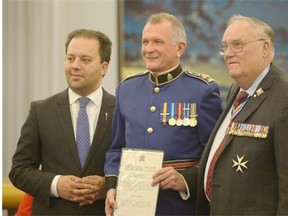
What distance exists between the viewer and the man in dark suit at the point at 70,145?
2.93 meters

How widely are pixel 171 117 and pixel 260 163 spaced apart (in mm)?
573

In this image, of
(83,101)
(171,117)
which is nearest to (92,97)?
(83,101)

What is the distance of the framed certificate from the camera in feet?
8.80

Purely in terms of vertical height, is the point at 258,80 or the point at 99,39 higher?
the point at 99,39

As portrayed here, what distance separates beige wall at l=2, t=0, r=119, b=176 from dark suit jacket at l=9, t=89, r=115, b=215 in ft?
7.18

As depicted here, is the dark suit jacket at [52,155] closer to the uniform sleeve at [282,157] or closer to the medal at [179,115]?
the medal at [179,115]

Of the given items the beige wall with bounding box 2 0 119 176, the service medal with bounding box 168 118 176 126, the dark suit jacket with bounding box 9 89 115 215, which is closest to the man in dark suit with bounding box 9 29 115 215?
the dark suit jacket with bounding box 9 89 115 215

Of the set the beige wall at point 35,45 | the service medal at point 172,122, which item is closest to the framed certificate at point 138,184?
the service medal at point 172,122

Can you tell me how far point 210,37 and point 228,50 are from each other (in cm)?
267

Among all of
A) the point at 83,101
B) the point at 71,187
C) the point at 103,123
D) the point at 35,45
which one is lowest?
the point at 71,187

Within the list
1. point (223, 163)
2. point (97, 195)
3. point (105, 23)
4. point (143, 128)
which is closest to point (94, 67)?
point (143, 128)

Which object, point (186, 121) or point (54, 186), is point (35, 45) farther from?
point (186, 121)

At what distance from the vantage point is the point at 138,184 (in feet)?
8.86

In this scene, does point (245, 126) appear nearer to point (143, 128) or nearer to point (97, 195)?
point (143, 128)
